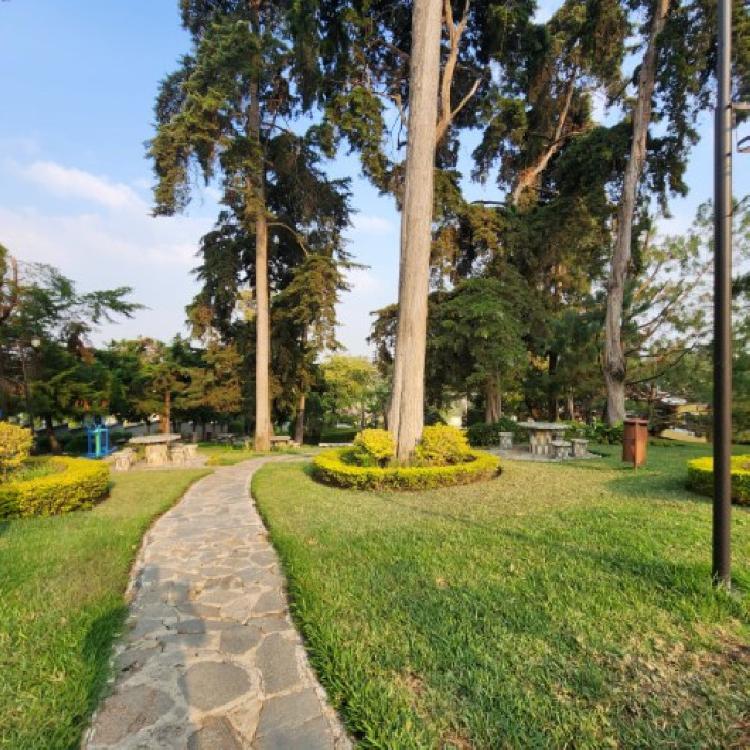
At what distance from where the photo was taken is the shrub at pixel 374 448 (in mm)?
7918

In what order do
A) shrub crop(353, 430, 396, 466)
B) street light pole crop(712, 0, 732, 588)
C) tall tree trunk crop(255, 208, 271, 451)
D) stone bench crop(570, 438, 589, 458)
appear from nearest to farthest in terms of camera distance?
street light pole crop(712, 0, 732, 588) → shrub crop(353, 430, 396, 466) → stone bench crop(570, 438, 589, 458) → tall tree trunk crop(255, 208, 271, 451)

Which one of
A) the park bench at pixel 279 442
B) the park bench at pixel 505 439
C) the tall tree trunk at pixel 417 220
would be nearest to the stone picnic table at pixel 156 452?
the park bench at pixel 279 442

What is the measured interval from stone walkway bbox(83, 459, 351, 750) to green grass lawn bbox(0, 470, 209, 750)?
0.14 meters

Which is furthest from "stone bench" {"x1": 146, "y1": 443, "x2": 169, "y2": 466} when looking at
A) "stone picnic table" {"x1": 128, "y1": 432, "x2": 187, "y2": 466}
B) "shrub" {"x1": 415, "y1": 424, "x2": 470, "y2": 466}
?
"shrub" {"x1": 415, "y1": 424, "x2": 470, "y2": 466}

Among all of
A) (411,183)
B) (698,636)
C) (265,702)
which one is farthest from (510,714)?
(411,183)

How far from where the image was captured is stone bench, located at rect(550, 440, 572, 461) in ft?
36.4

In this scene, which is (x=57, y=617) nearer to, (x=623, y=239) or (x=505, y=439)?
(x=505, y=439)

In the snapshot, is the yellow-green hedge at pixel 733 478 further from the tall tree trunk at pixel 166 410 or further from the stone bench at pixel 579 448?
the tall tree trunk at pixel 166 410

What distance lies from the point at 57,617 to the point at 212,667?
4.52 feet

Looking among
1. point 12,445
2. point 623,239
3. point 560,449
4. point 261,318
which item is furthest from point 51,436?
point 623,239

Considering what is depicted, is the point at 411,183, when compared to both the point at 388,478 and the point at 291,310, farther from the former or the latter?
the point at 291,310

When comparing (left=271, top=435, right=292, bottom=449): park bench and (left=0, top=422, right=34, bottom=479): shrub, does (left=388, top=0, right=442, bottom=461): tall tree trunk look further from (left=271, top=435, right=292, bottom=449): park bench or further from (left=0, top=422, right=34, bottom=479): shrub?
(left=271, top=435, right=292, bottom=449): park bench

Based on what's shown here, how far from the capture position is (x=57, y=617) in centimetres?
289

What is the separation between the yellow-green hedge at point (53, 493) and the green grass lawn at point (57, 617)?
0.27 metres
